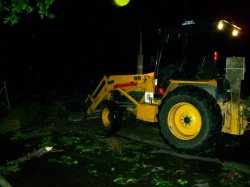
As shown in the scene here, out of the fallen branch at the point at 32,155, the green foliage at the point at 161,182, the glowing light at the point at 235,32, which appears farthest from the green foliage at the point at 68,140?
the glowing light at the point at 235,32

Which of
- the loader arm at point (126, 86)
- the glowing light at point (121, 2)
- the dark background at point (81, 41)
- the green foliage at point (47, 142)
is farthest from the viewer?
the glowing light at point (121, 2)

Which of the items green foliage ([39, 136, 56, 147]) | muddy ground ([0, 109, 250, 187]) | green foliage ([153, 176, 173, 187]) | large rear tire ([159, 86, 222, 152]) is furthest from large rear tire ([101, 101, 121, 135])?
green foliage ([153, 176, 173, 187])

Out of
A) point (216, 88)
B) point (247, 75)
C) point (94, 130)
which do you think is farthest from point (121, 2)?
point (216, 88)

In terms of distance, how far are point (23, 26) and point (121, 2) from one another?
297 inches

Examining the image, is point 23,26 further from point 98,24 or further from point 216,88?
point 216,88

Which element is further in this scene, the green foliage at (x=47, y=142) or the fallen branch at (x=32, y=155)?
the green foliage at (x=47, y=142)

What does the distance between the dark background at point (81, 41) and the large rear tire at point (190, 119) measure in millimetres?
12387

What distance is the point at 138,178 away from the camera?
223 inches

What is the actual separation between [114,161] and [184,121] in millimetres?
1842

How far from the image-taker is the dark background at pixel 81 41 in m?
20.0

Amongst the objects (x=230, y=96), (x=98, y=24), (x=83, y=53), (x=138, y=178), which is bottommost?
(x=138, y=178)

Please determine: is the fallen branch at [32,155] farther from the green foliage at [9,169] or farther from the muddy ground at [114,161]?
the green foliage at [9,169]

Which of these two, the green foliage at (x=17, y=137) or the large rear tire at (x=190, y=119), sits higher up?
the large rear tire at (x=190, y=119)

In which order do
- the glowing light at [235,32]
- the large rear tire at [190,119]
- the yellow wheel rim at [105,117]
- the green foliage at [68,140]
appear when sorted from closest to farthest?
1. the large rear tire at [190,119]
2. the glowing light at [235,32]
3. the green foliage at [68,140]
4. the yellow wheel rim at [105,117]
